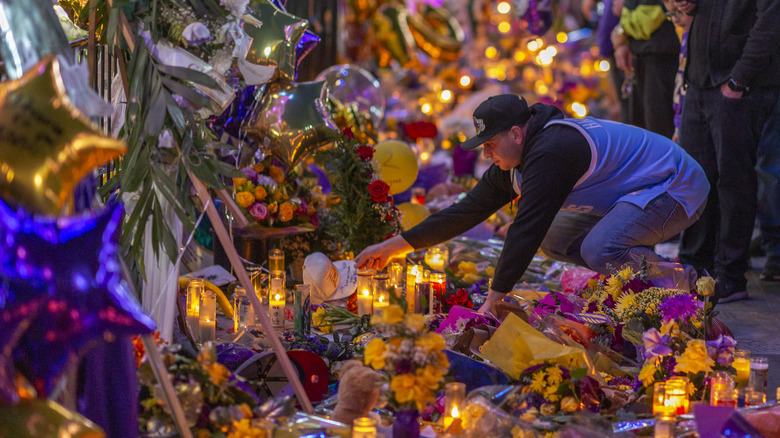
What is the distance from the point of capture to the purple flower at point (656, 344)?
90.1 inches

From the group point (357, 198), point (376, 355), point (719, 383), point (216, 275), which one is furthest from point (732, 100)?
point (376, 355)

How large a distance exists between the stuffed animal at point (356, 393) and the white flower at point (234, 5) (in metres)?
1.03

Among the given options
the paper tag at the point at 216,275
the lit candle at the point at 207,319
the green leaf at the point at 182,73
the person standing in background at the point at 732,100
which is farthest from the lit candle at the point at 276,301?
the person standing in background at the point at 732,100

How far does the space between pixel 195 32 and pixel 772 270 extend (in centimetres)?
355

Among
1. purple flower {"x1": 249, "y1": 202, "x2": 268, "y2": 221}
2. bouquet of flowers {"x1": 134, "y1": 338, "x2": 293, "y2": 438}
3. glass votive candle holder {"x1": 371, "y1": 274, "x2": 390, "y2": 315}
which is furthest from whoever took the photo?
purple flower {"x1": 249, "y1": 202, "x2": 268, "y2": 221}

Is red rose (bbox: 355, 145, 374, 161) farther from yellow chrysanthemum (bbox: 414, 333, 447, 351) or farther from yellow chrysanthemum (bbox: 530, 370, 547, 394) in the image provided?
yellow chrysanthemum (bbox: 414, 333, 447, 351)

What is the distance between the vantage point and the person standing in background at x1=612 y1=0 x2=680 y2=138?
506 cm

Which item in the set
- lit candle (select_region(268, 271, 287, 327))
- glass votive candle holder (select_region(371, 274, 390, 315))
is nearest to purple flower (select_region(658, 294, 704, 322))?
glass votive candle holder (select_region(371, 274, 390, 315))

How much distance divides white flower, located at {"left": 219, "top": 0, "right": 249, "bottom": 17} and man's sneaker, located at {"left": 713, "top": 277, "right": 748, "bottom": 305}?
110 inches

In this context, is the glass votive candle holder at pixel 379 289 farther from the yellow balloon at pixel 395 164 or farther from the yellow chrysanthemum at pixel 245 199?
the yellow balloon at pixel 395 164

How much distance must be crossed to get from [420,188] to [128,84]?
3577mm

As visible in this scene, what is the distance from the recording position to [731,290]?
155 inches

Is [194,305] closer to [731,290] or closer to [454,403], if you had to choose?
[454,403]

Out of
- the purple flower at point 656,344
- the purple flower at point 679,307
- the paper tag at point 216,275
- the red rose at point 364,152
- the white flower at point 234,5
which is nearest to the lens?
the white flower at point 234,5
